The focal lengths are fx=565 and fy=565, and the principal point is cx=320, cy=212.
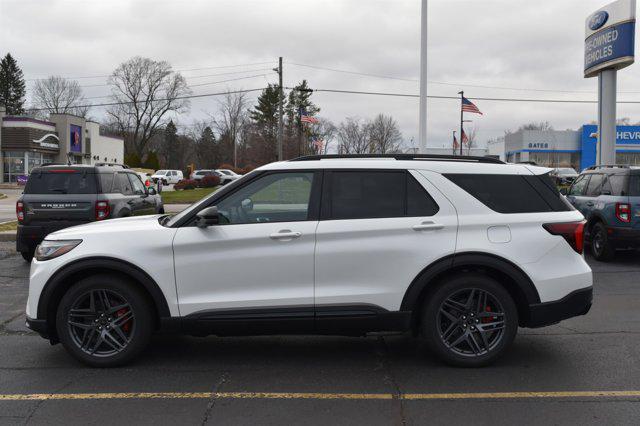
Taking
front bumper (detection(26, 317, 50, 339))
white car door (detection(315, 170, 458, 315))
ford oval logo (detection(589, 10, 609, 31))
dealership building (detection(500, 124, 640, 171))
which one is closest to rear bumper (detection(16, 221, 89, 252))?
front bumper (detection(26, 317, 50, 339))

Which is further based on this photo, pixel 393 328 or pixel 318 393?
pixel 393 328

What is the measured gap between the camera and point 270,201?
490 centimetres

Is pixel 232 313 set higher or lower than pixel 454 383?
higher

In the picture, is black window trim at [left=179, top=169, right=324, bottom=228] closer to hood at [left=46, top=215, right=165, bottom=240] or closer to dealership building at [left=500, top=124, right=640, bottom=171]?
hood at [left=46, top=215, right=165, bottom=240]

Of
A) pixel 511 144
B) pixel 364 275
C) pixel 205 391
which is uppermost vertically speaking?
pixel 511 144

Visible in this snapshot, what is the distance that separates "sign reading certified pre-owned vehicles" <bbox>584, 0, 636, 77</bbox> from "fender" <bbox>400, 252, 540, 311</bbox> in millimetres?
20609

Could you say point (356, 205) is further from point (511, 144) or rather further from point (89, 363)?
point (511, 144)

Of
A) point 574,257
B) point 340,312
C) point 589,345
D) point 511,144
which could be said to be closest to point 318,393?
point 340,312

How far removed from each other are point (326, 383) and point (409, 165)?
6.54 ft

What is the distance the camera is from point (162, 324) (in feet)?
15.6

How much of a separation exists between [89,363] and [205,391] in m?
1.18

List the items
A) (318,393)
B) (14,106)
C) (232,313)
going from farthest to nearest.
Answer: (14,106) → (232,313) → (318,393)

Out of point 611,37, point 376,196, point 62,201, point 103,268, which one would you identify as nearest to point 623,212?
point 376,196

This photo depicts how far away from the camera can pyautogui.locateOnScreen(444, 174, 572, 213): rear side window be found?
4910 millimetres
